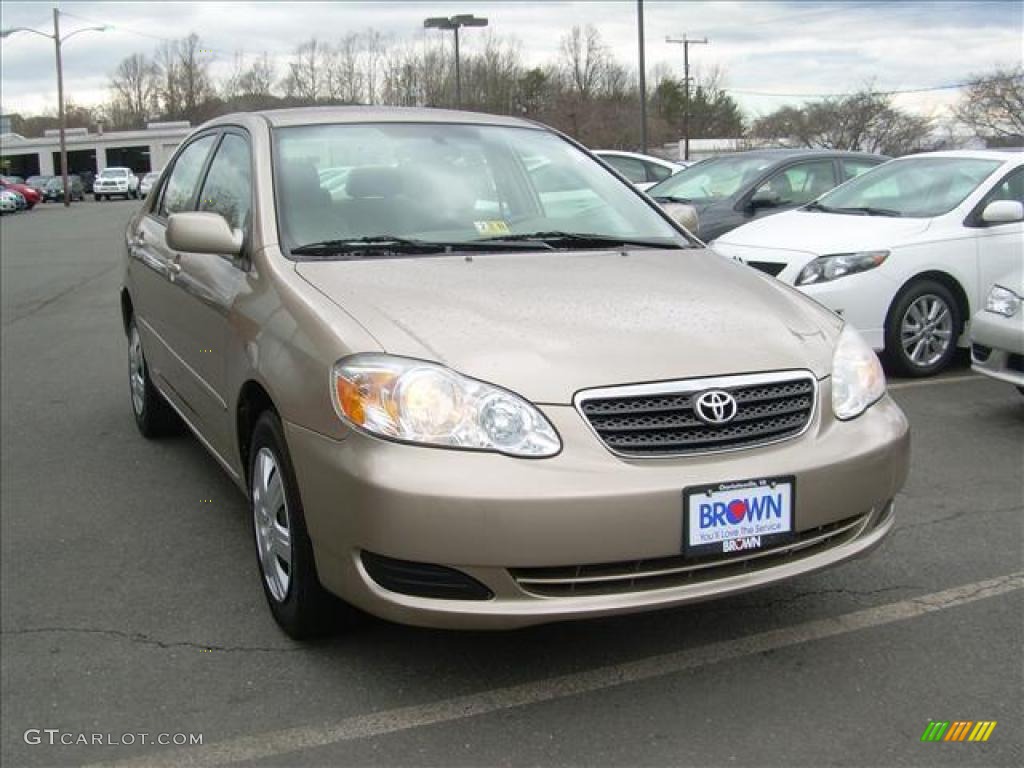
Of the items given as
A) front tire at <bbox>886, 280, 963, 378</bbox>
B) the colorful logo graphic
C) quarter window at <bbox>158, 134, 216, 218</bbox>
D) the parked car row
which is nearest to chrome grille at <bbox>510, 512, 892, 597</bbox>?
the colorful logo graphic

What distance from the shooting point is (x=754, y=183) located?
30.7ft

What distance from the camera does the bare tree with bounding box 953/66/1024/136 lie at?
124 ft

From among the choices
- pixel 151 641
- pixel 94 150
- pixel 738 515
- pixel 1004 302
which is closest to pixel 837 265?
pixel 1004 302

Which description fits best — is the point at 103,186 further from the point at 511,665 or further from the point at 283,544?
the point at 511,665

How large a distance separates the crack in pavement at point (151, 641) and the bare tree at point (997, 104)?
3972 cm

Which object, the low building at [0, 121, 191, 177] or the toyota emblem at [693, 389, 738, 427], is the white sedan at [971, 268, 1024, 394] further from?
the low building at [0, 121, 191, 177]

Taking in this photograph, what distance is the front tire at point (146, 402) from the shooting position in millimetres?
5441

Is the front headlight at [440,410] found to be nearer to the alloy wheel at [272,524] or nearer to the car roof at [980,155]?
the alloy wheel at [272,524]

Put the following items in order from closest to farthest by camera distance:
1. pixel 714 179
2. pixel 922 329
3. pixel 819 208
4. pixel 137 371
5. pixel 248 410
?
pixel 248 410, pixel 137 371, pixel 922 329, pixel 819 208, pixel 714 179

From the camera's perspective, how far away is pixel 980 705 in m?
2.72

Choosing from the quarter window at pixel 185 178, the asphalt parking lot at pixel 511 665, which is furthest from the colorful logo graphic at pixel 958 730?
the quarter window at pixel 185 178

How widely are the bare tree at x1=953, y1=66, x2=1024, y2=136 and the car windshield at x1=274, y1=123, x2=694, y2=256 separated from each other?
38.1 metres

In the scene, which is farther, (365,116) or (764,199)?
(764,199)

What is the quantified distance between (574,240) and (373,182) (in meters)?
0.76
